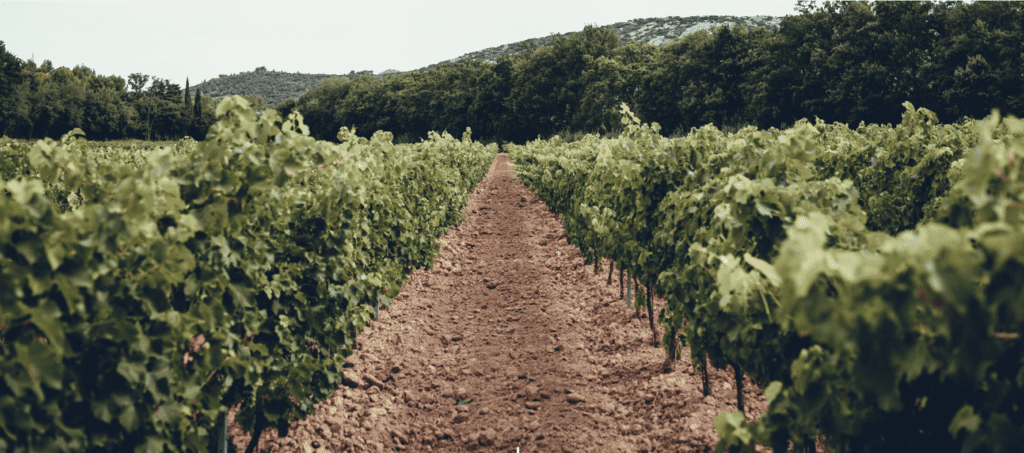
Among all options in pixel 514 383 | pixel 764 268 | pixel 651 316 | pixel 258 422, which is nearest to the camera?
pixel 764 268

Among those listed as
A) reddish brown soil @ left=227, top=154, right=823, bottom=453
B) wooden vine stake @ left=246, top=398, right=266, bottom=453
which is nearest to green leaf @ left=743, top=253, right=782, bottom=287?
reddish brown soil @ left=227, top=154, right=823, bottom=453

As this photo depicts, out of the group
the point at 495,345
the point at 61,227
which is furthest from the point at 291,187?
the point at 495,345

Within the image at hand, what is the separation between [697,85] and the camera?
177 feet

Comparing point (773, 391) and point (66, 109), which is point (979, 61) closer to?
point (773, 391)

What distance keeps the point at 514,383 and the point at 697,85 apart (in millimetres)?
53386

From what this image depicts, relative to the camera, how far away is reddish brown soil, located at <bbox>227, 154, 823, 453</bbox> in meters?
4.43

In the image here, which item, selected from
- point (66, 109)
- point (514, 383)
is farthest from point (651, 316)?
point (66, 109)

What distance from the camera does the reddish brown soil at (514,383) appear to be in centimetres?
443

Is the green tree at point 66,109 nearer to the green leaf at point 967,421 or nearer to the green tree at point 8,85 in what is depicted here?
the green tree at point 8,85

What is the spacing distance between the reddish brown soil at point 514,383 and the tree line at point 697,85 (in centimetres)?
3222

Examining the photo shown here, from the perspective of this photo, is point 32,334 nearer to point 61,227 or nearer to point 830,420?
point 61,227

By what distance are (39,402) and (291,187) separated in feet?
8.52

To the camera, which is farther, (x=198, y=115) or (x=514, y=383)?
(x=198, y=115)

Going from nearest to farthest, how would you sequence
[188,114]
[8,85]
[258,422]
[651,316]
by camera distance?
[258,422]
[651,316]
[8,85]
[188,114]
